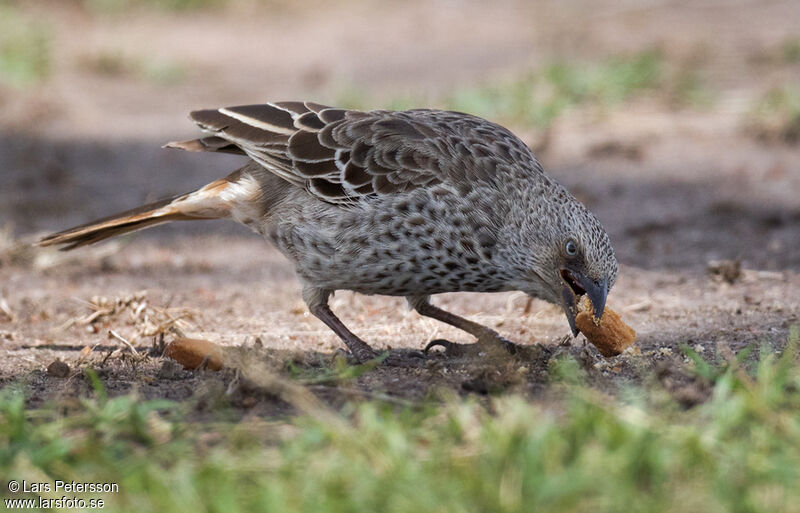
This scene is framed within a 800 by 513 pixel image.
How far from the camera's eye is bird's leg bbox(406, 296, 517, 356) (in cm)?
499

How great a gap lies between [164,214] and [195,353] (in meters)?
1.32

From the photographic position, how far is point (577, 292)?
185 inches

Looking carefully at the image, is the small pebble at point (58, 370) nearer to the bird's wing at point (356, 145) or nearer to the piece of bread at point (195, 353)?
the piece of bread at point (195, 353)

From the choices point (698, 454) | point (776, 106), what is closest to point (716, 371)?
point (698, 454)

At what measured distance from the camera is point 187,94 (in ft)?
39.3

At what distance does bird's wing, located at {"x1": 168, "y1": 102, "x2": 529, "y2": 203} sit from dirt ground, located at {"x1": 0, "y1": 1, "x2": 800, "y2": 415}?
87 cm

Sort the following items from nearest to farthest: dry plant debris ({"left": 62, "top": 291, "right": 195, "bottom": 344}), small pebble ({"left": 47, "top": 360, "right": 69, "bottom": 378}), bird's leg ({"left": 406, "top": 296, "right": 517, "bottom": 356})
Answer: small pebble ({"left": 47, "top": 360, "right": 69, "bottom": 378})
bird's leg ({"left": 406, "top": 296, "right": 517, "bottom": 356})
dry plant debris ({"left": 62, "top": 291, "right": 195, "bottom": 344})

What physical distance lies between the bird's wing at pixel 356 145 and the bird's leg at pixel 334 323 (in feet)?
1.74

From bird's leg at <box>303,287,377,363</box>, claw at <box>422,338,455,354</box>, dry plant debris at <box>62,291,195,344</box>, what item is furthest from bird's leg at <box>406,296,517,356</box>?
dry plant debris at <box>62,291,195,344</box>

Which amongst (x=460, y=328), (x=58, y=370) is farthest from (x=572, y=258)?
(x=58, y=370)

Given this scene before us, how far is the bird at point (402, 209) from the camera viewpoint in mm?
4652

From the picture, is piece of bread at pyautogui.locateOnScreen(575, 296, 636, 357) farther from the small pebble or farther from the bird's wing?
the small pebble

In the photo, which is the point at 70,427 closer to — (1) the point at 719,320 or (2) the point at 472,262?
(2) the point at 472,262

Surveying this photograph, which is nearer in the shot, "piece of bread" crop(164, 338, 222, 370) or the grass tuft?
"piece of bread" crop(164, 338, 222, 370)
